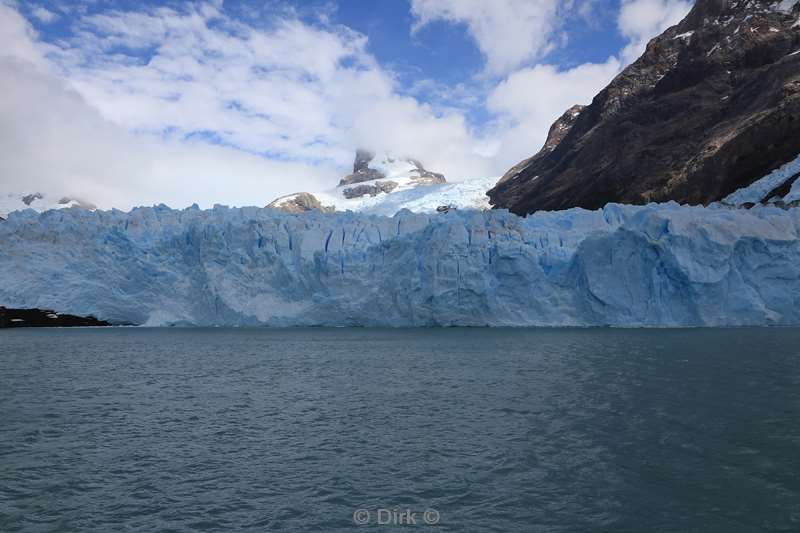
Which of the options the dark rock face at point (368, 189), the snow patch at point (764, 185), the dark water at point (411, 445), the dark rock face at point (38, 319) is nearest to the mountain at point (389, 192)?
the dark rock face at point (368, 189)

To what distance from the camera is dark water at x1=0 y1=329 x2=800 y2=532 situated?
6789mm

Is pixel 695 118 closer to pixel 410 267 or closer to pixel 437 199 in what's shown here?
pixel 410 267

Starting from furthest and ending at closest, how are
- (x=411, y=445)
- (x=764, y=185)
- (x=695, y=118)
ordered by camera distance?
(x=695, y=118), (x=764, y=185), (x=411, y=445)

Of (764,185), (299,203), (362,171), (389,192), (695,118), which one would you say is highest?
(362,171)

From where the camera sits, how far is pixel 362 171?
177m

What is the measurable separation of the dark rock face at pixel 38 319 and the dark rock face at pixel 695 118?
4539 centimetres

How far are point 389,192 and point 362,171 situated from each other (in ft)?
116

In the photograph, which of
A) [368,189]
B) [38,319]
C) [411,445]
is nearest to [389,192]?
[368,189]

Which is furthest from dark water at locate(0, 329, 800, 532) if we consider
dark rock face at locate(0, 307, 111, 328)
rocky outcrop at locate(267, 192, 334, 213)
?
rocky outcrop at locate(267, 192, 334, 213)

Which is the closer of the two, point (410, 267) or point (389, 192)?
point (410, 267)

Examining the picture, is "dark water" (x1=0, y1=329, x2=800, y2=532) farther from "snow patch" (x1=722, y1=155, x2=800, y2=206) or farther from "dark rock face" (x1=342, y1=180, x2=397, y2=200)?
"dark rock face" (x1=342, y1=180, x2=397, y2=200)

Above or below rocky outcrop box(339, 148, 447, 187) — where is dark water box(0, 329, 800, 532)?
below

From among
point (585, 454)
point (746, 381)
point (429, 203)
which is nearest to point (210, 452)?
point (585, 454)

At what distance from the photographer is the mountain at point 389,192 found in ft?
335
